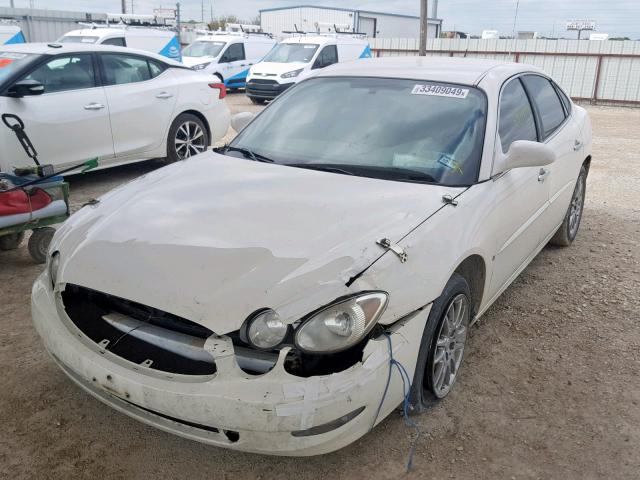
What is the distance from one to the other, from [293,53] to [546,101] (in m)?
14.3

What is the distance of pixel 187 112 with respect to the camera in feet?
25.3

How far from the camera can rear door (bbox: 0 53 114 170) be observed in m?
5.94

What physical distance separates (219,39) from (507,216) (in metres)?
18.5

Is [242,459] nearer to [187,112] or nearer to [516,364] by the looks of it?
[516,364]

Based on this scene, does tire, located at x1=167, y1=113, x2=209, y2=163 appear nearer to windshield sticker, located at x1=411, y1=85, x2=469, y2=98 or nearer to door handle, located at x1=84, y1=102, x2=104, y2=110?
door handle, located at x1=84, y1=102, x2=104, y2=110

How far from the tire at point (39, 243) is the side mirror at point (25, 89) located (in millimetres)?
1926

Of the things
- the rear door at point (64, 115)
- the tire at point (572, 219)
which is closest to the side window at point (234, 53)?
the rear door at point (64, 115)

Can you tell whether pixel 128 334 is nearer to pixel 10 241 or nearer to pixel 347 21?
pixel 10 241

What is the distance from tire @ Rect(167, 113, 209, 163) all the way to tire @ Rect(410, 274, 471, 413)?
542 centimetres

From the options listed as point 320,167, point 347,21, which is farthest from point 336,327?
point 347,21

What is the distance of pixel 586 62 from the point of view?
2000 centimetres

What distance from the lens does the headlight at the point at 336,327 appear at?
2.17m

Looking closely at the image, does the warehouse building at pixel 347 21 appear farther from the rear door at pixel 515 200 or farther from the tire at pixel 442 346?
the tire at pixel 442 346

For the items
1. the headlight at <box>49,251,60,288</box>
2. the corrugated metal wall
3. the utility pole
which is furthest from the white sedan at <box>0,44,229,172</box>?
the corrugated metal wall
